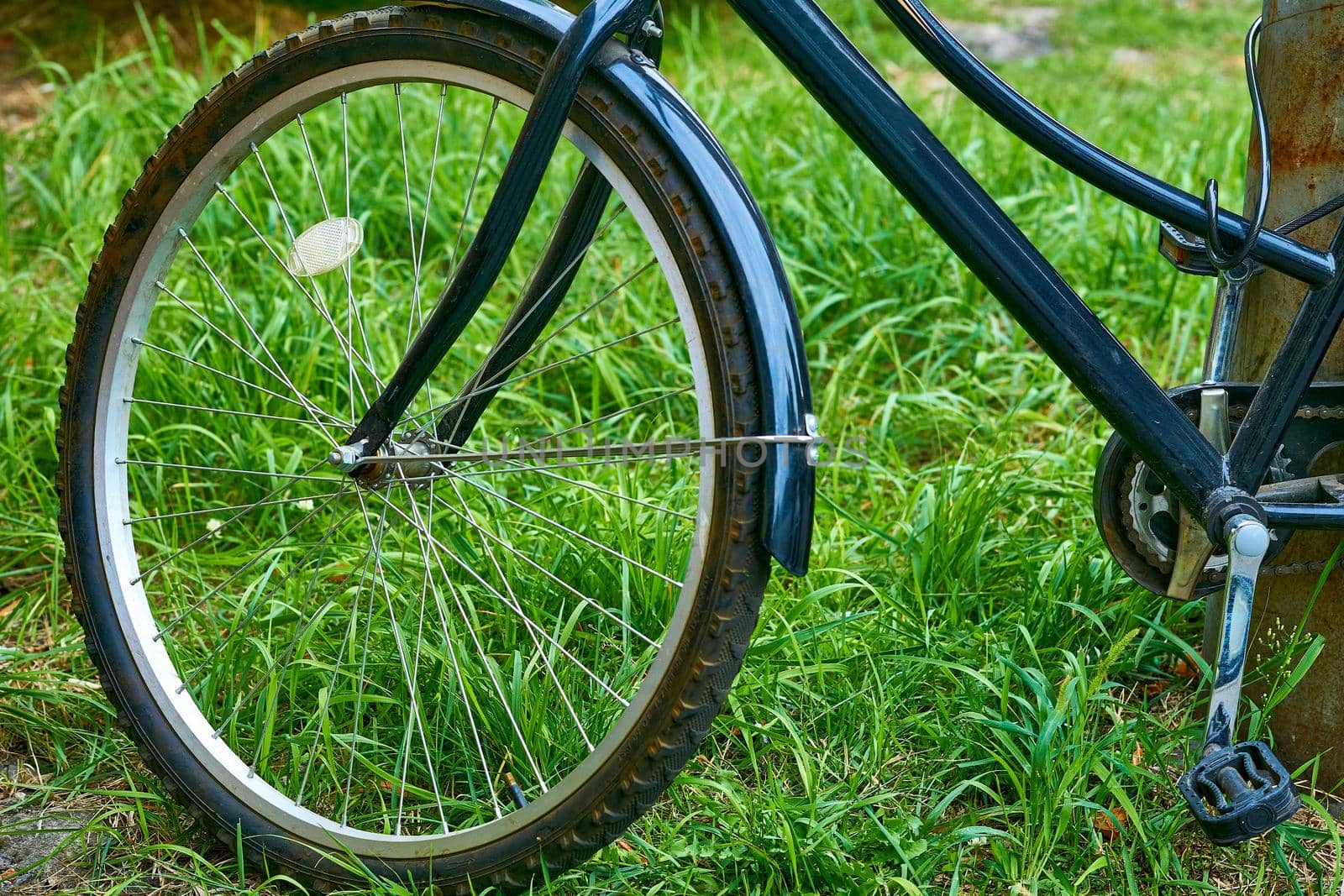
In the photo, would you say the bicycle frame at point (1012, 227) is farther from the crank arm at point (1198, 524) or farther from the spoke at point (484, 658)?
the spoke at point (484, 658)

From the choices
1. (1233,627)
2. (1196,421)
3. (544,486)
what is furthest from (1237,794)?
(544,486)

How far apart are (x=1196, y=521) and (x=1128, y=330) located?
138 centimetres

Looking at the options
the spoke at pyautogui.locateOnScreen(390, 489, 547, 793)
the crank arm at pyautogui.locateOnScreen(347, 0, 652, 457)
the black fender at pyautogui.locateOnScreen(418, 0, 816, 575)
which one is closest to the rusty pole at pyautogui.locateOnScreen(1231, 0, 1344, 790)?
the black fender at pyautogui.locateOnScreen(418, 0, 816, 575)

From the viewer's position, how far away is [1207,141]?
3.43 meters

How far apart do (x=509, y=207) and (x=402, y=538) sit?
896 millimetres

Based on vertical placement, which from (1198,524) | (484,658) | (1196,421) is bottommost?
(484,658)

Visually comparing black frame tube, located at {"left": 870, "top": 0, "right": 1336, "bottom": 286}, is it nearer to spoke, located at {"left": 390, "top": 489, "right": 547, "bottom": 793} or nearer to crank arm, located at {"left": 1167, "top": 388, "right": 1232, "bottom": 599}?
crank arm, located at {"left": 1167, "top": 388, "right": 1232, "bottom": 599}

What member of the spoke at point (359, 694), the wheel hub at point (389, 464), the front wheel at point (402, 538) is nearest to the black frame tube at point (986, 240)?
the front wheel at point (402, 538)

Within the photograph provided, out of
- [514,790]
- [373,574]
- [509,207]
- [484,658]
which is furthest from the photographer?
[373,574]

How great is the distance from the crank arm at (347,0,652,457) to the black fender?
0.18 feet

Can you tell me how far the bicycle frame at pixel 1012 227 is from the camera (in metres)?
1.33

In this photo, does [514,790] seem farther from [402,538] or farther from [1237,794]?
[1237,794]

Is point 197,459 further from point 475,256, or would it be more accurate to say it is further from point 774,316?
point 774,316

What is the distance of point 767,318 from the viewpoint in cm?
128
